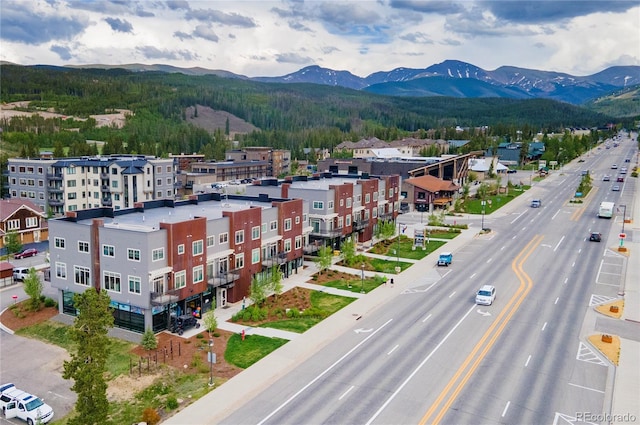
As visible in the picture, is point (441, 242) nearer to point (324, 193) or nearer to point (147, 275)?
point (324, 193)

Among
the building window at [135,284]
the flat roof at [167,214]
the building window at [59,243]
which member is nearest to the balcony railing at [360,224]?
the flat roof at [167,214]

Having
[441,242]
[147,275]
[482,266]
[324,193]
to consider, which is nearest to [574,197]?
[441,242]

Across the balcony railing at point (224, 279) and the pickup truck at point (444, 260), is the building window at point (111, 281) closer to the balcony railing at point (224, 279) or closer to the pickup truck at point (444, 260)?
the balcony railing at point (224, 279)

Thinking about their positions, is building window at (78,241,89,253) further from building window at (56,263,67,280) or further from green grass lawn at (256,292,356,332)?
green grass lawn at (256,292,356,332)

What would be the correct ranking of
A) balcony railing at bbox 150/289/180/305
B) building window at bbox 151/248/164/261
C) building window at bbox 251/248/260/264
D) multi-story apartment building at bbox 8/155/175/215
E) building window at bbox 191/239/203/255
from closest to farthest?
balcony railing at bbox 150/289/180/305
building window at bbox 151/248/164/261
building window at bbox 191/239/203/255
building window at bbox 251/248/260/264
multi-story apartment building at bbox 8/155/175/215

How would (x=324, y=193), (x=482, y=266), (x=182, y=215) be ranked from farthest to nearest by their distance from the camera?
1. (x=324, y=193)
2. (x=482, y=266)
3. (x=182, y=215)

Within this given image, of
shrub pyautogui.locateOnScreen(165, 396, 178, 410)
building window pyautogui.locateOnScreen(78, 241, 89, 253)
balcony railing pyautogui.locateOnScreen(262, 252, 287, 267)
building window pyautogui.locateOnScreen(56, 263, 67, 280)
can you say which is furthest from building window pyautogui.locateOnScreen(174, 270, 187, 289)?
shrub pyautogui.locateOnScreen(165, 396, 178, 410)
